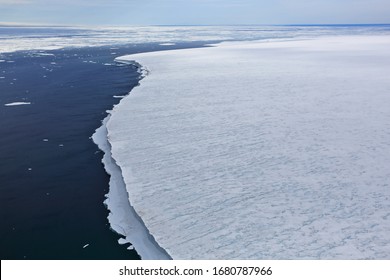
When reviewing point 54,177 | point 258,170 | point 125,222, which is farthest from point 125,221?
point 258,170

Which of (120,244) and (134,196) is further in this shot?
(134,196)

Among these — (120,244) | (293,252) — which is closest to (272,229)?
(293,252)

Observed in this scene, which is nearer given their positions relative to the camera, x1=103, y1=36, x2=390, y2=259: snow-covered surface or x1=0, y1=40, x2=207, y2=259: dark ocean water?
x1=103, y1=36, x2=390, y2=259: snow-covered surface

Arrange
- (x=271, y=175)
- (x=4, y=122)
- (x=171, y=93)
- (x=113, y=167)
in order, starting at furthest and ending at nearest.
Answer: (x=171, y=93) < (x=4, y=122) < (x=113, y=167) < (x=271, y=175)

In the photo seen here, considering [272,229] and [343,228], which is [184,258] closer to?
[272,229]

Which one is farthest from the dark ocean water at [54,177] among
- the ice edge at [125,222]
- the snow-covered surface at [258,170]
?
the snow-covered surface at [258,170]

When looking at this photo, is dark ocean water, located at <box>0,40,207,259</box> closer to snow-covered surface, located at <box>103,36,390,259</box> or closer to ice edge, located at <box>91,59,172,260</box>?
ice edge, located at <box>91,59,172,260</box>

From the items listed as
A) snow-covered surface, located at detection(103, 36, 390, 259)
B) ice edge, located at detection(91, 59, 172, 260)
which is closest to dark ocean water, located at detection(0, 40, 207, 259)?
ice edge, located at detection(91, 59, 172, 260)
